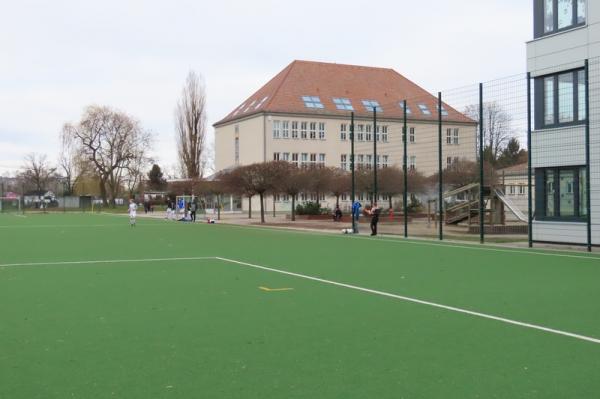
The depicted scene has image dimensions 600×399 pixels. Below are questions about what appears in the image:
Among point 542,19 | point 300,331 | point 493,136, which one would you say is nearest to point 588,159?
point 542,19

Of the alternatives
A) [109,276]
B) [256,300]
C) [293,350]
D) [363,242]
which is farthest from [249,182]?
[293,350]

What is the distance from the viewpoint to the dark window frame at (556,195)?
1983 cm

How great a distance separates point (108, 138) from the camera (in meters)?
81.3

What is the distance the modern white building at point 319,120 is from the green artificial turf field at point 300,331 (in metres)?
52.2

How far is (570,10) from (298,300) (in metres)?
15.5

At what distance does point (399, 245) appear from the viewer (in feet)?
71.5

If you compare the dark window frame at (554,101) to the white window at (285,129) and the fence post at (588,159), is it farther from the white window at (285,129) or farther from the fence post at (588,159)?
the white window at (285,129)

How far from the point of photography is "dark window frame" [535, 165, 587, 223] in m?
19.8

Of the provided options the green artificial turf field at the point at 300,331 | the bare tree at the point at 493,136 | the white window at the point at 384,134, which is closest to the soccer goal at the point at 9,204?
the white window at the point at 384,134

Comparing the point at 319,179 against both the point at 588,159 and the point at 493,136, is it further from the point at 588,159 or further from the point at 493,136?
the point at 588,159

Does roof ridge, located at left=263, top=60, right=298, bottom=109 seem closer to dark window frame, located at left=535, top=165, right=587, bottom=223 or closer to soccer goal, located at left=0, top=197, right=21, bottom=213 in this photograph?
soccer goal, located at left=0, top=197, right=21, bottom=213

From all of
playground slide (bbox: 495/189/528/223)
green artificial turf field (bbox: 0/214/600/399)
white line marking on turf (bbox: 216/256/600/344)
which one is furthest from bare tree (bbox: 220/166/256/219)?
white line marking on turf (bbox: 216/256/600/344)

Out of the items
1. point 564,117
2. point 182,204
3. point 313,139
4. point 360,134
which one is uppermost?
point 360,134

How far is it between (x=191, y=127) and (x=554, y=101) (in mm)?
59043
